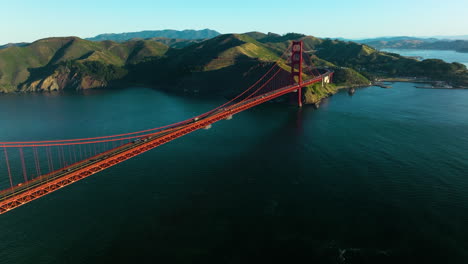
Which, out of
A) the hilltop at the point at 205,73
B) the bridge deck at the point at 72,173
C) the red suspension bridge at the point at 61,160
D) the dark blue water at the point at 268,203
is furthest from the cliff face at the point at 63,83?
the bridge deck at the point at 72,173

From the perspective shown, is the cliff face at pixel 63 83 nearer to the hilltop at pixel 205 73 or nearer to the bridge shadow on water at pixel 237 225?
the hilltop at pixel 205 73

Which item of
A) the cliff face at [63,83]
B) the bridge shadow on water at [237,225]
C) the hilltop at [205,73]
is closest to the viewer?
the bridge shadow on water at [237,225]

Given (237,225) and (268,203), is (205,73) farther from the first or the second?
(237,225)

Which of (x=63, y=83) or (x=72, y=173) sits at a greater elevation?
(x=63, y=83)

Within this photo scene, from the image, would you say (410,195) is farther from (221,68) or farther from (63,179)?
(221,68)

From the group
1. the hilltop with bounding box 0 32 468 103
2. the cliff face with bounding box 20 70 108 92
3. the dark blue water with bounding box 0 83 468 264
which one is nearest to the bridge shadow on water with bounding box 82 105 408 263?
the dark blue water with bounding box 0 83 468 264

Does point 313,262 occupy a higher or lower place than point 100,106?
lower

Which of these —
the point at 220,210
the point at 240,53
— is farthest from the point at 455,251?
the point at 240,53

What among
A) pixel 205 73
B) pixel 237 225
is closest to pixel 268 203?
pixel 237 225
